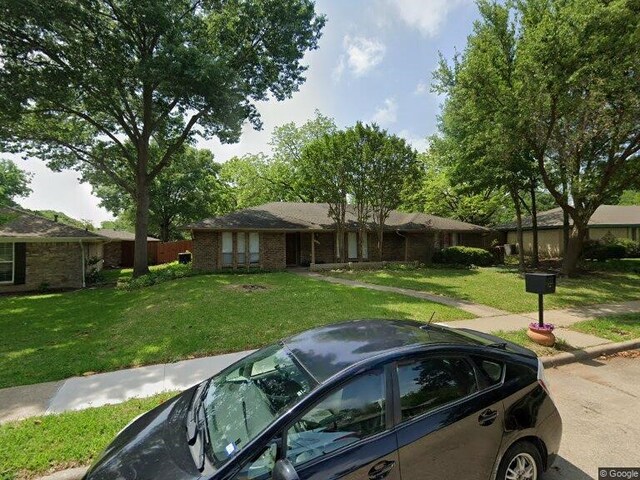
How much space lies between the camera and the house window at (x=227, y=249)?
18.8 meters

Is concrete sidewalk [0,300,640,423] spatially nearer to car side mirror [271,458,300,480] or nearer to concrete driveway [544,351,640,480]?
concrete driveway [544,351,640,480]

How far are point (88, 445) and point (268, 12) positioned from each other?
58.5ft

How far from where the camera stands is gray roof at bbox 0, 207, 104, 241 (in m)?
14.7

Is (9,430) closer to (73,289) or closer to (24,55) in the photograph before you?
(73,289)

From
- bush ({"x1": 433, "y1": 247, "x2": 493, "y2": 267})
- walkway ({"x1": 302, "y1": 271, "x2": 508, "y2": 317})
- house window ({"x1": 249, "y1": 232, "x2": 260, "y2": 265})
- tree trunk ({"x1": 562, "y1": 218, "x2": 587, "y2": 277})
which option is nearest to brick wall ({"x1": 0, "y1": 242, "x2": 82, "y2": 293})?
house window ({"x1": 249, "y1": 232, "x2": 260, "y2": 265})

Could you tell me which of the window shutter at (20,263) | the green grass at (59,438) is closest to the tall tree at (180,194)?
the window shutter at (20,263)

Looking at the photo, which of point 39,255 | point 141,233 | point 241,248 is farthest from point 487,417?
point 39,255

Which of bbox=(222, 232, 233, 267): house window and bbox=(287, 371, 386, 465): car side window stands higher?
bbox=(222, 232, 233, 267): house window

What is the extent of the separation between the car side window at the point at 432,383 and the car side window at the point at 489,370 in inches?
4.0

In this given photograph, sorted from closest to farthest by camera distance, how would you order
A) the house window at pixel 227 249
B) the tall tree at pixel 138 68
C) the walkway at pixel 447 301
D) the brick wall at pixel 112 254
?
the walkway at pixel 447 301 → the tall tree at pixel 138 68 → the house window at pixel 227 249 → the brick wall at pixel 112 254

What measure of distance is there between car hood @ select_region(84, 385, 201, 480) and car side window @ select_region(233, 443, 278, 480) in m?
0.27

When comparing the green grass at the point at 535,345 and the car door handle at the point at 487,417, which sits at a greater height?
the car door handle at the point at 487,417

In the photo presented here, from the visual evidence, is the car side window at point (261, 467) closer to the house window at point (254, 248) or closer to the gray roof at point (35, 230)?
the gray roof at point (35, 230)

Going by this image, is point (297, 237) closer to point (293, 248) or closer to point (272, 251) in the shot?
point (293, 248)
